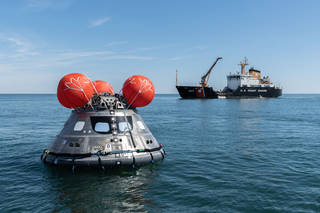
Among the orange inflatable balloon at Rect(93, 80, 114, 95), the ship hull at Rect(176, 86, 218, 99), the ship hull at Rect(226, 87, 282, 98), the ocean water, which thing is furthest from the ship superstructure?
the orange inflatable balloon at Rect(93, 80, 114, 95)

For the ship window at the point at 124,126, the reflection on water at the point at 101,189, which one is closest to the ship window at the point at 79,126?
the ship window at the point at 124,126

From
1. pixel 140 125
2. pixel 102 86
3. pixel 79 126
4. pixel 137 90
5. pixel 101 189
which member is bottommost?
pixel 101 189

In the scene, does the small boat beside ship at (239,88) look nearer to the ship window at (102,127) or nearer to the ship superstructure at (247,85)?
the ship superstructure at (247,85)

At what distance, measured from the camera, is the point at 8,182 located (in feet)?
52.8

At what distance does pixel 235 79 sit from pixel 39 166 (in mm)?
131631

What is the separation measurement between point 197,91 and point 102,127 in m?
121

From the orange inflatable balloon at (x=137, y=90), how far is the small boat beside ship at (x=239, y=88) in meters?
117

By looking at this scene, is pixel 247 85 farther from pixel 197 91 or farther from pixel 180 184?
pixel 180 184

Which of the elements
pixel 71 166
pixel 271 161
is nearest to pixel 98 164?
pixel 71 166

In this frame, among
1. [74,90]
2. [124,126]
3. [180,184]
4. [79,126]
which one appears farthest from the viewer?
[124,126]

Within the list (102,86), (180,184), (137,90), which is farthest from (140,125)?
(180,184)

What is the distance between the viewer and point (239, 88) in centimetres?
13588

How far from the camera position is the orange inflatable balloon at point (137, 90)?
Result: 19.8 metres

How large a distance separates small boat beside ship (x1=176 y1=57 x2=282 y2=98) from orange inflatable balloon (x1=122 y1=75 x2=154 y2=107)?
11676 cm
